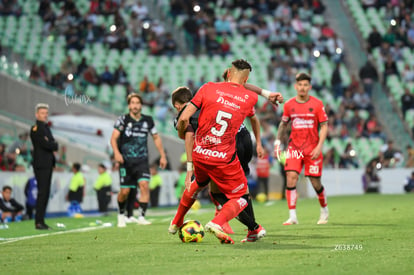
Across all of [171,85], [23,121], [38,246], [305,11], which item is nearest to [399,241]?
[38,246]

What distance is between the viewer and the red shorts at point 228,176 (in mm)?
8836

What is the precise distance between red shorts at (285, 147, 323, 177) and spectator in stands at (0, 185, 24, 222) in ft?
25.1

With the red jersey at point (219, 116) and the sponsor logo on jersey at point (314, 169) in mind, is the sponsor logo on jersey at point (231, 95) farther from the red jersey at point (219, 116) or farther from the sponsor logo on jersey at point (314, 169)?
the sponsor logo on jersey at point (314, 169)

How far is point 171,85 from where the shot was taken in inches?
1222

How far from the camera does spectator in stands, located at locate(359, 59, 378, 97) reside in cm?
3359

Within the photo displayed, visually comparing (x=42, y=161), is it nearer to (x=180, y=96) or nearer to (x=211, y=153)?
(x=180, y=96)

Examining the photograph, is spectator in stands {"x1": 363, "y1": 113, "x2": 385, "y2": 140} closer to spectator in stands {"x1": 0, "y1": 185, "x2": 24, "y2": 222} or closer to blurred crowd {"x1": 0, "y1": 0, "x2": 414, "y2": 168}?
blurred crowd {"x1": 0, "y1": 0, "x2": 414, "y2": 168}

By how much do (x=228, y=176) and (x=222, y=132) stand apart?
501 mm

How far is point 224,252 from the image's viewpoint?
8.23 metres

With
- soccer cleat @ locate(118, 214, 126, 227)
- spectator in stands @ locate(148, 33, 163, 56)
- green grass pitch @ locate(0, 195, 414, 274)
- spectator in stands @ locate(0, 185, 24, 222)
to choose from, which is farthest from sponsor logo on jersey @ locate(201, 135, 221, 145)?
spectator in stands @ locate(148, 33, 163, 56)

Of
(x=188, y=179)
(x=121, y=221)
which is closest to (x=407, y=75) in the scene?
(x=121, y=221)

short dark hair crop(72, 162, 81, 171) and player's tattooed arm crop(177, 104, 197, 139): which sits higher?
player's tattooed arm crop(177, 104, 197, 139)

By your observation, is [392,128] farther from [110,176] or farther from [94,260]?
[94,260]

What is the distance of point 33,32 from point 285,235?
2324 cm
